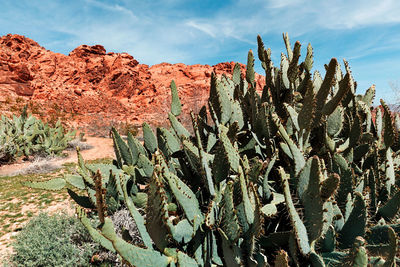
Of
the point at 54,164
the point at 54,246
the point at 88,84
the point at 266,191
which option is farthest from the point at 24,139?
the point at 88,84

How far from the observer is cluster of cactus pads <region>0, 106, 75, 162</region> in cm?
803

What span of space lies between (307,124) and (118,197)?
5.33 feet

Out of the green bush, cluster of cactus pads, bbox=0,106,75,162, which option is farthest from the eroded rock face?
the green bush

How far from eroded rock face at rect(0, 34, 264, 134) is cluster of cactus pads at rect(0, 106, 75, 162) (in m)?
13.9

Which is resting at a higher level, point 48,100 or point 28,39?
point 28,39

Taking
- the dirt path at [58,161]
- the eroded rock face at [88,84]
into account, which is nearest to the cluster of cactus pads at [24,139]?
the dirt path at [58,161]

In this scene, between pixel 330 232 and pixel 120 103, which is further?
pixel 120 103

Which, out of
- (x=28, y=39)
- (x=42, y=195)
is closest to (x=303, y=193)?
(x=42, y=195)

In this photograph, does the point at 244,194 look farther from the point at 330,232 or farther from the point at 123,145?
the point at 123,145

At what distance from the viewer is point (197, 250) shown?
4.23 ft

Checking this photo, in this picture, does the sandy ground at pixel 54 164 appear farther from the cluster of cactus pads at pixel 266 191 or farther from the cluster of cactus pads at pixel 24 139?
the cluster of cactus pads at pixel 266 191

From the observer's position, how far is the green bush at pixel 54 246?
8.47ft

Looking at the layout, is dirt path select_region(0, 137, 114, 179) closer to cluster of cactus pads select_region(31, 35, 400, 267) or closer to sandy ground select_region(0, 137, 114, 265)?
sandy ground select_region(0, 137, 114, 265)

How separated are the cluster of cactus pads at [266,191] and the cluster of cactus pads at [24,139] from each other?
7.98 m
